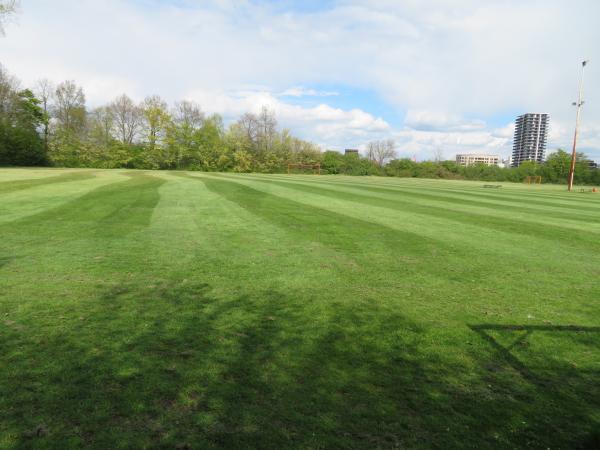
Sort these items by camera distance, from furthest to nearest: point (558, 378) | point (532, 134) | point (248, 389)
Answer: point (532, 134) → point (558, 378) → point (248, 389)

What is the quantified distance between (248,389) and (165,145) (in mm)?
70979

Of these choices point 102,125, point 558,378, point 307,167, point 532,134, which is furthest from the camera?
point 532,134

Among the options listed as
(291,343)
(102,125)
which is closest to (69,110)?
(102,125)

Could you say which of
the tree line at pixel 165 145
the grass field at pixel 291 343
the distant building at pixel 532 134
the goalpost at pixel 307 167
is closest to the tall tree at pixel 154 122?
the tree line at pixel 165 145

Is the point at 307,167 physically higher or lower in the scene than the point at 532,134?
lower

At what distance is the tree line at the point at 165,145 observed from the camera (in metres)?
57.2

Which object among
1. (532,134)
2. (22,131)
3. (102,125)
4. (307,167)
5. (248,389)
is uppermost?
(532,134)

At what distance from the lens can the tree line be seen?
5716cm

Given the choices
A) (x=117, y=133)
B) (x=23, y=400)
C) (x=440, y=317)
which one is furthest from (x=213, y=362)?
(x=117, y=133)

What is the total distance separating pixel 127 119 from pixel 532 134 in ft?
368

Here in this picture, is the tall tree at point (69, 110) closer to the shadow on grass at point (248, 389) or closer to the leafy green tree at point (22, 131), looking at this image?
the leafy green tree at point (22, 131)

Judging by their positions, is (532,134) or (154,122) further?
(532,134)

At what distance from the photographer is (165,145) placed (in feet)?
224

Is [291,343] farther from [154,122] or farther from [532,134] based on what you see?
[532,134]
